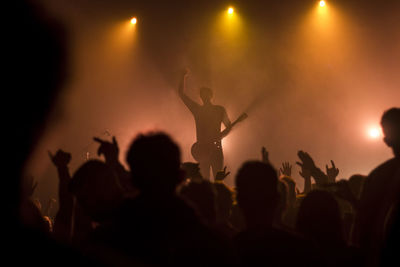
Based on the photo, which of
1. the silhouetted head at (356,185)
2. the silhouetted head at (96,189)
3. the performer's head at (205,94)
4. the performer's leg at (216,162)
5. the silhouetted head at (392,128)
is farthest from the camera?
the performer's head at (205,94)

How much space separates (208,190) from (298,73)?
938 centimetres

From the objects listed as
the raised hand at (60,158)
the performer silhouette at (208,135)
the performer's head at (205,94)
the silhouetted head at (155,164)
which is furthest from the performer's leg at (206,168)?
the silhouetted head at (155,164)

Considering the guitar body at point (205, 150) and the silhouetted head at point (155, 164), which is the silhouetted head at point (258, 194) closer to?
the silhouetted head at point (155, 164)

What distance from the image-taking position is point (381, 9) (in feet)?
32.2

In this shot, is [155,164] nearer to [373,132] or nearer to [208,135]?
[208,135]

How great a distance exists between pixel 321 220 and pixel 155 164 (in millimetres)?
987

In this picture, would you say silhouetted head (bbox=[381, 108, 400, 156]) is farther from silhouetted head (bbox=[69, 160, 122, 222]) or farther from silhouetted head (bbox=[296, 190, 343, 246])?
silhouetted head (bbox=[69, 160, 122, 222])

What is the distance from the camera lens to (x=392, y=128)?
2268 mm

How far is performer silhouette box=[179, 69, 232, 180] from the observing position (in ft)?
19.6

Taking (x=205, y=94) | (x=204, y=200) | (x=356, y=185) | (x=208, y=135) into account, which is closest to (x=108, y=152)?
(x=204, y=200)

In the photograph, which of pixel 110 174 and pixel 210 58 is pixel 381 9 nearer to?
pixel 210 58

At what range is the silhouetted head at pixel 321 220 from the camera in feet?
5.86

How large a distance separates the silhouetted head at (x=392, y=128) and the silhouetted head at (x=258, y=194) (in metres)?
1.04

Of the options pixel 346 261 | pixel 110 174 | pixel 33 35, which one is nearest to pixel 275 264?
pixel 346 261
